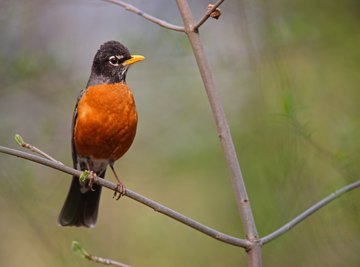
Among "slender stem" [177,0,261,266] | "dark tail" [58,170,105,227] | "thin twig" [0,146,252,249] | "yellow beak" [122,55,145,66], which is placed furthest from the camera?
"dark tail" [58,170,105,227]

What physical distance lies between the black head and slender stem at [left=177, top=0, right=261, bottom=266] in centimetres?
176

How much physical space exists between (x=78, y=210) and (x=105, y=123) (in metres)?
0.91

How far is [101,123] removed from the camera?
15.0ft

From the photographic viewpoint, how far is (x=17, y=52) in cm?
571

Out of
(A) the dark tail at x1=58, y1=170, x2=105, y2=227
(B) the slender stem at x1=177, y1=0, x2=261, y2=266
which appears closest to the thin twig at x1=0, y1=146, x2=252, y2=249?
(B) the slender stem at x1=177, y1=0, x2=261, y2=266

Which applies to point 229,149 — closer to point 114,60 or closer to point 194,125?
point 114,60

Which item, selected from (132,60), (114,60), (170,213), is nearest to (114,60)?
(114,60)

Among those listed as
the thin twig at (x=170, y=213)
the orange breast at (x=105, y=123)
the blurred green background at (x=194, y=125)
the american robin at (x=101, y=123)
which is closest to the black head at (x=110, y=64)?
the american robin at (x=101, y=123)

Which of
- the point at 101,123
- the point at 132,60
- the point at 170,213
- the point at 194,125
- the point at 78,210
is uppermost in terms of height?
the point at 194,125

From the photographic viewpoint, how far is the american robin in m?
4.60

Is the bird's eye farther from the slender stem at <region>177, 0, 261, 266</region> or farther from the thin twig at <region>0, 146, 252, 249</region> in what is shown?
the thin twig at <region>0, 146, 252, 249</region>

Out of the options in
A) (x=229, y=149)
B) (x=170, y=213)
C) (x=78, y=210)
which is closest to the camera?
(x=170, y=213)

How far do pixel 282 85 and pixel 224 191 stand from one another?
182 centimetres

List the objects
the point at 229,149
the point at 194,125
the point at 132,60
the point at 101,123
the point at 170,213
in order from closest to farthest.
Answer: the point at 170,213 < the point at 229,149 < the point at 101,123 < the point at 132,60 < the point at 194,125
